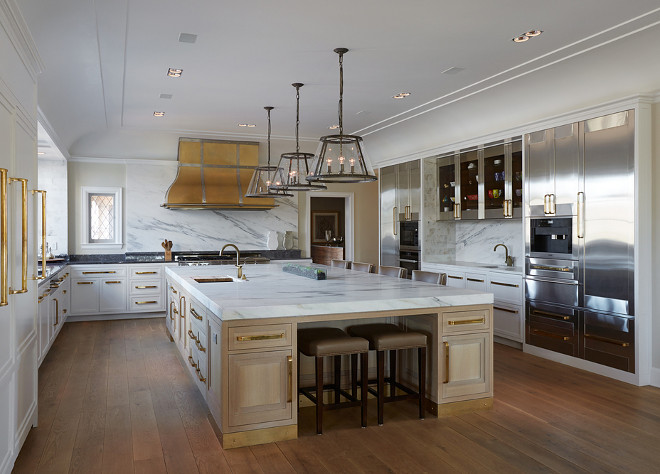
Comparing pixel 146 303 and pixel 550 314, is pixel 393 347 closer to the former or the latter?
pixel 550 314

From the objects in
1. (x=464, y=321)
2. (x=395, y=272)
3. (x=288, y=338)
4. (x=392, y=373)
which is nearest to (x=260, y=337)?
(x=288, y=338)

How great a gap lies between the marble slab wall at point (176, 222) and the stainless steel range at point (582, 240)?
462cm

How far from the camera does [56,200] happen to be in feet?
25.3

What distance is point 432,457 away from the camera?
296cm

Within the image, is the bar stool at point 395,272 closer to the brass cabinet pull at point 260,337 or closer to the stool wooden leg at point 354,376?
the stool wooden leg at point 354,376

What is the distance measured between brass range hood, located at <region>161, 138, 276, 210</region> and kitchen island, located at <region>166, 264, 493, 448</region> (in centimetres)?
368

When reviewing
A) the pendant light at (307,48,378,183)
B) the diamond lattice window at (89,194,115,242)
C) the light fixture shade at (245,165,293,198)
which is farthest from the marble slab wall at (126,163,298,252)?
the pendant light at (307,48,378,183)

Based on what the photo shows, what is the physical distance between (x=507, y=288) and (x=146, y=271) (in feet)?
16.4

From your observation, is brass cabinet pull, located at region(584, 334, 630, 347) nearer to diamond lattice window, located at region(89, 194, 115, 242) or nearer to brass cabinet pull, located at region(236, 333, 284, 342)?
brass cabinet pull, located at region(236, 333, 284, 342)

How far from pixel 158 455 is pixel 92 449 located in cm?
42

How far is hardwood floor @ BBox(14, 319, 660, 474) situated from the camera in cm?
288

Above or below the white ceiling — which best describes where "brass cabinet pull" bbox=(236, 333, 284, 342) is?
below

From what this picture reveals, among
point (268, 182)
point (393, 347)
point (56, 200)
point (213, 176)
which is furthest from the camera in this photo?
point (213, 176)

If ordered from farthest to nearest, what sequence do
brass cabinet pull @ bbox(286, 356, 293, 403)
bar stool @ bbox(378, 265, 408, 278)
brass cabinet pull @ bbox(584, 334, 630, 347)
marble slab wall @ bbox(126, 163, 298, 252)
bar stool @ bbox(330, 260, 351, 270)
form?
1. marble slab wall @ bbox(126, 163, 298, 252)
2. bar stool @ bbox(330, 260, 351, 270)
3. bar stool @ bbox(378, 265, 408, 278)
4. brass cabinet pull @ bbox(584, 334, 630, 347)
5. brass cabinet pull @ bbox(286, 356, 293, 403)
